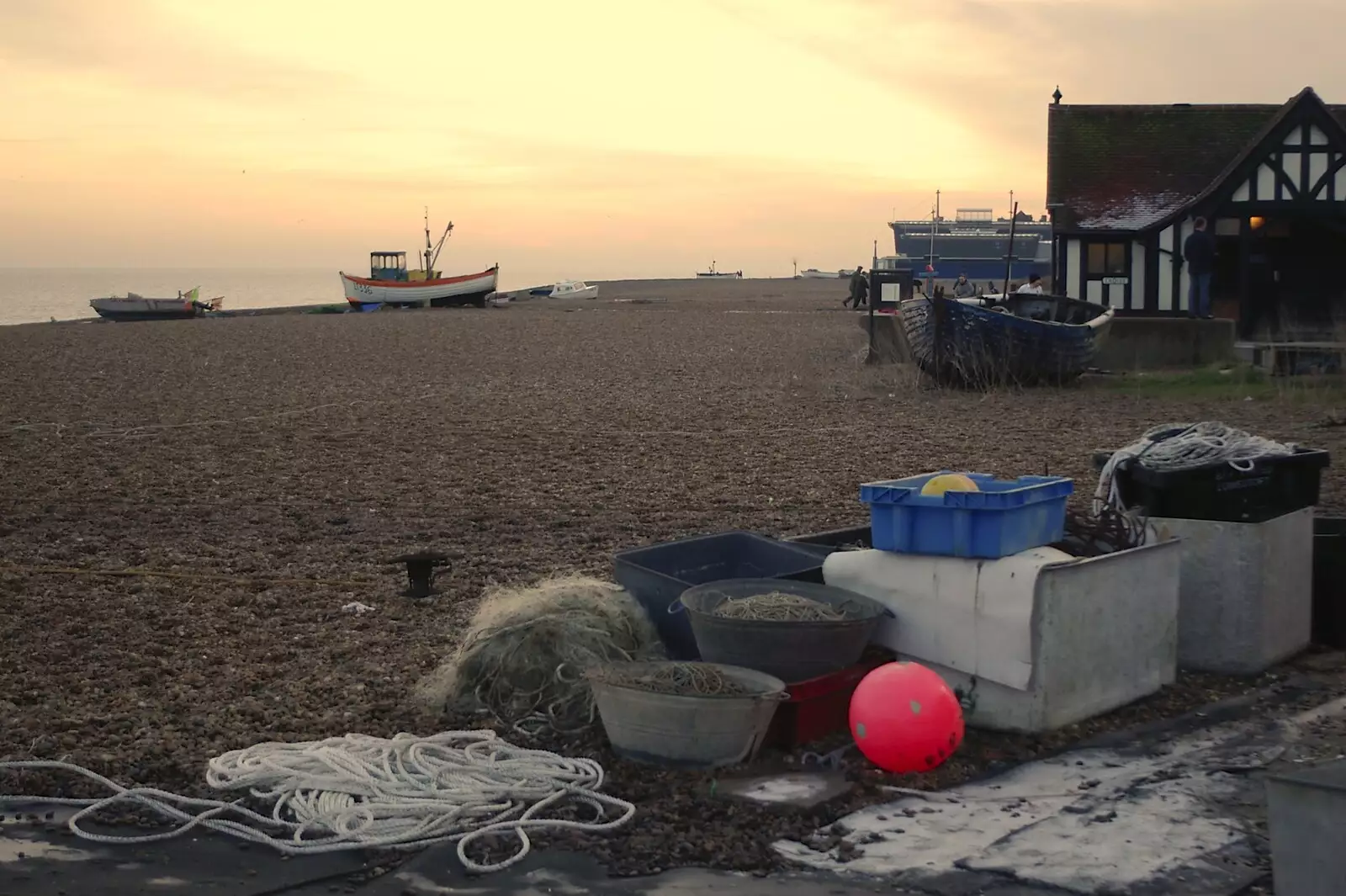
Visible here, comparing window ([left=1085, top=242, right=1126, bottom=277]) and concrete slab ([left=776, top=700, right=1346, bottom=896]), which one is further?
window ([left=1085, top=242, right=1126, bottom=277])

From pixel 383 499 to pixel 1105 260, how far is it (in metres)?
16.4

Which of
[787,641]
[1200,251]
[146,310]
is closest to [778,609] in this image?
[787,641]

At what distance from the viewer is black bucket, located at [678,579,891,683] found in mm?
5230

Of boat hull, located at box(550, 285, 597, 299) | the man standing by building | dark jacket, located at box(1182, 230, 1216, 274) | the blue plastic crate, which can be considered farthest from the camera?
boat hull, located at box(550, 285, 597, 299)

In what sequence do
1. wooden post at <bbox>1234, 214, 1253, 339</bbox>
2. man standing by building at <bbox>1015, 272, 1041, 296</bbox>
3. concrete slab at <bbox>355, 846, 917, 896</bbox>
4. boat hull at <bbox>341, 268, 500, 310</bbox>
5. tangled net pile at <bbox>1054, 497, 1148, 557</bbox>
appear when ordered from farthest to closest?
boat hull at <bbox>341, 268, 500, 310</bbox>, wooden post at <bbox>1234, 214, 1253, 339</bbox>, man standing by building at <bbox>1015, 272, 1041, 296</bbox>, tangled net pile at <bbox>1054, 497, 1148, 557</bbox>, concrete slab at <bbox>355, 846, 917, 896</bbox>

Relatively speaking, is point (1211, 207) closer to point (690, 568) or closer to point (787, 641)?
point (690, 568)

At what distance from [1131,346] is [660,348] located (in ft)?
33.8

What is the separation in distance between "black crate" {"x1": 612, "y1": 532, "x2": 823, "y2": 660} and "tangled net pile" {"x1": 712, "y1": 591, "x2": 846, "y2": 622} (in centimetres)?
34

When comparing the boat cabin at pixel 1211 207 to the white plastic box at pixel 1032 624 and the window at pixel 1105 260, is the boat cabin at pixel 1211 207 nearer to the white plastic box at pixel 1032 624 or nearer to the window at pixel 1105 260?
the window at pixel 1105 260

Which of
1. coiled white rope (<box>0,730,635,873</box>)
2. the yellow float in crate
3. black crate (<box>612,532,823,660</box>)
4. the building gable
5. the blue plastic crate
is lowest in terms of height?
coiled white rope (<box>0,730,635,873</box>)

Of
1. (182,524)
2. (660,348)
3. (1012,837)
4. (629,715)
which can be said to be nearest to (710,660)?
(629,715)

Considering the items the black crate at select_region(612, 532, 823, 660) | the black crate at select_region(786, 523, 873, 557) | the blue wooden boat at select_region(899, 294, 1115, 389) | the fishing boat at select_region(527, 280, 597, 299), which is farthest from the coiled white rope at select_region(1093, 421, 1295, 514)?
the fishing boat at select_region(527, 280, 597, 299)

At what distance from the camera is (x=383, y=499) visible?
1056 cm

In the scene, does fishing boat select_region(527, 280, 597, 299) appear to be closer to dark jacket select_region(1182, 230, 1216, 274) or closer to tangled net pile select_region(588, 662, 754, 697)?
dark jacket select_region(1182, 230, 1216, 274)
